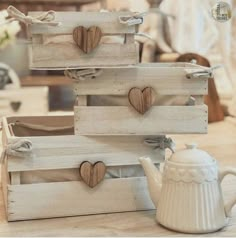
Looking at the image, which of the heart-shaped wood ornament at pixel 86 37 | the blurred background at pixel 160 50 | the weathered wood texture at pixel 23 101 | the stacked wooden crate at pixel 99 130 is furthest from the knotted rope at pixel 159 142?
the weathered wood texture at pixel 23 101

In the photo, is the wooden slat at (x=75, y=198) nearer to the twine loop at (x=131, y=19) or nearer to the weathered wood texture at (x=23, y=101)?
the twine loop at (x=131, y=19)

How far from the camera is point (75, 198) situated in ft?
3.23

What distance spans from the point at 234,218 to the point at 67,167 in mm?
334

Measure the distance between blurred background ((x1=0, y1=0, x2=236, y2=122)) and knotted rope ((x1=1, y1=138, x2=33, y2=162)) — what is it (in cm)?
101

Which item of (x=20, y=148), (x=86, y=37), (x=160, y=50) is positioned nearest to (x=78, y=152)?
(x=20, y=148)

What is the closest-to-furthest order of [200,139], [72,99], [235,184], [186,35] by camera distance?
[235,184], [200,139], [186,35], [72,99]

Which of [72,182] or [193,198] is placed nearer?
[193,198]

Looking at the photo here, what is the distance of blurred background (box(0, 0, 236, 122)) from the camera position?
7.53ft

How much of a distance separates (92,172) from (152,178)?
0.40 feet

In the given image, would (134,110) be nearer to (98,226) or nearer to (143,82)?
(143,82)

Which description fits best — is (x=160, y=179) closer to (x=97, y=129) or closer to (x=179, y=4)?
(x=97, y=129)

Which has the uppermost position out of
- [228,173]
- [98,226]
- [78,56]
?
[78,56]

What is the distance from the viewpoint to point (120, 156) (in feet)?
3.28

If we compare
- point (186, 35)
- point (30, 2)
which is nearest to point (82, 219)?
point (186, 35)
